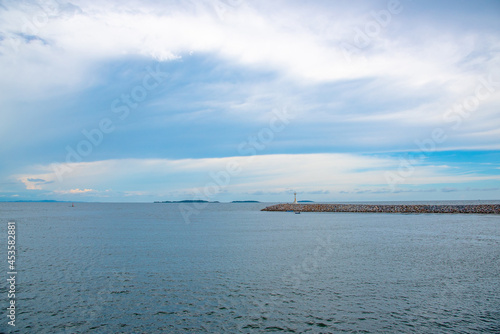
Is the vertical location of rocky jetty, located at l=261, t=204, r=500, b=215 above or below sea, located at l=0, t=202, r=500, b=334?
above

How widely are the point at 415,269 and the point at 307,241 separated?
1671 cm

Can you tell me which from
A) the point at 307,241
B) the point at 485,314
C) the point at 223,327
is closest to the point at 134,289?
the point at 223,327

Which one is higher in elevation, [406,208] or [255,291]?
[406,208]

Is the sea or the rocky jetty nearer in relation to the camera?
the sea

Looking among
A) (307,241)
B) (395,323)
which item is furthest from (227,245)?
(395,323)

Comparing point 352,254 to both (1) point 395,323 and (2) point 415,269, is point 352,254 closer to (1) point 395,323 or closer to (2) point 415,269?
(2) point 415,269

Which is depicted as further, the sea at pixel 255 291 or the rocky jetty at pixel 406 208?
the rocky jetty at pixel 406 208

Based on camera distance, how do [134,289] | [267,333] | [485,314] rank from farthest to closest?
[134,289] < [485,314] < [267,333]

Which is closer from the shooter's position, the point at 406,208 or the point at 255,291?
the point at 255,291

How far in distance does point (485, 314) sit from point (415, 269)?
8921 mm

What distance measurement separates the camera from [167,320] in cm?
1470

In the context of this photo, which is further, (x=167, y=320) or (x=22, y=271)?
(x=22, y=271)

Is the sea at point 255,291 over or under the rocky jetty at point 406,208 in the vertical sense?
under

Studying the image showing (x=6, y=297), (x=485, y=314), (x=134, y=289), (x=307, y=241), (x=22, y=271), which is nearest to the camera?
(x=485, y=314)
